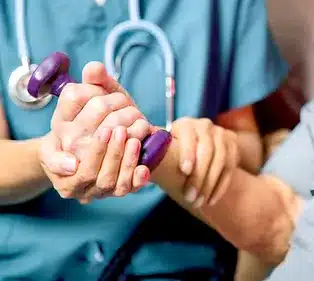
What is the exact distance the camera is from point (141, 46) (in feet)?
3.04

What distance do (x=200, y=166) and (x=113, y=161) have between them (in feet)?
0.47

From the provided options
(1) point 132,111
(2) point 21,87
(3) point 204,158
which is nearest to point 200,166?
(3) point 204,158

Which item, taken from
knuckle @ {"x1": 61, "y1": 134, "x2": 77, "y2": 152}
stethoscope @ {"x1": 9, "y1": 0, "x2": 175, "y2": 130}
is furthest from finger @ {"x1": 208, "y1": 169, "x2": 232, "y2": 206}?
knuckle @ {"x1": 61, "y1": 134, "x2": 77, "y2": 152}

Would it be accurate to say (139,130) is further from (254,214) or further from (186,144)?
(254,214)

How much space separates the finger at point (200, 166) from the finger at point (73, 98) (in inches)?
5.6

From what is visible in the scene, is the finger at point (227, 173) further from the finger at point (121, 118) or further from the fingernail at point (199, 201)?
the finger at point (121, 118)

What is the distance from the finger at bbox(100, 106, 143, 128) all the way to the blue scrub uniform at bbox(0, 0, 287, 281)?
23 cm

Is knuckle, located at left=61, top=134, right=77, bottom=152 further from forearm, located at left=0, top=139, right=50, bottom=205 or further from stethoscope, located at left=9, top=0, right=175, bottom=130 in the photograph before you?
stethoscope, located at left=9, top=0, right=175, bottom=130

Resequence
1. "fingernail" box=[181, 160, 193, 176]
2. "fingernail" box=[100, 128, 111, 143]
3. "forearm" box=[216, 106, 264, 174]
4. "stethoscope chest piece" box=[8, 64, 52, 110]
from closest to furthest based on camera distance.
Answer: "fingernail" box=[100, 128, 111, 143] < "fingernail" box=[181, 160, 193, 176] < "stethoscope chest piece" box=[8, 64, 52, 110] < "forearm" box=[216, 106, 264, 174]

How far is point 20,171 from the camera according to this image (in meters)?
0.83

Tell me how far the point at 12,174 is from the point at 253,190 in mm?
295

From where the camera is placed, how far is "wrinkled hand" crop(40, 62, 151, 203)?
0.67 metres

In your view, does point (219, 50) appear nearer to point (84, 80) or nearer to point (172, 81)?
point (172, 81)

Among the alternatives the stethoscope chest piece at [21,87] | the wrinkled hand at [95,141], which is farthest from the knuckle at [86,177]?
the stethoscope chest piece at [21,87]
